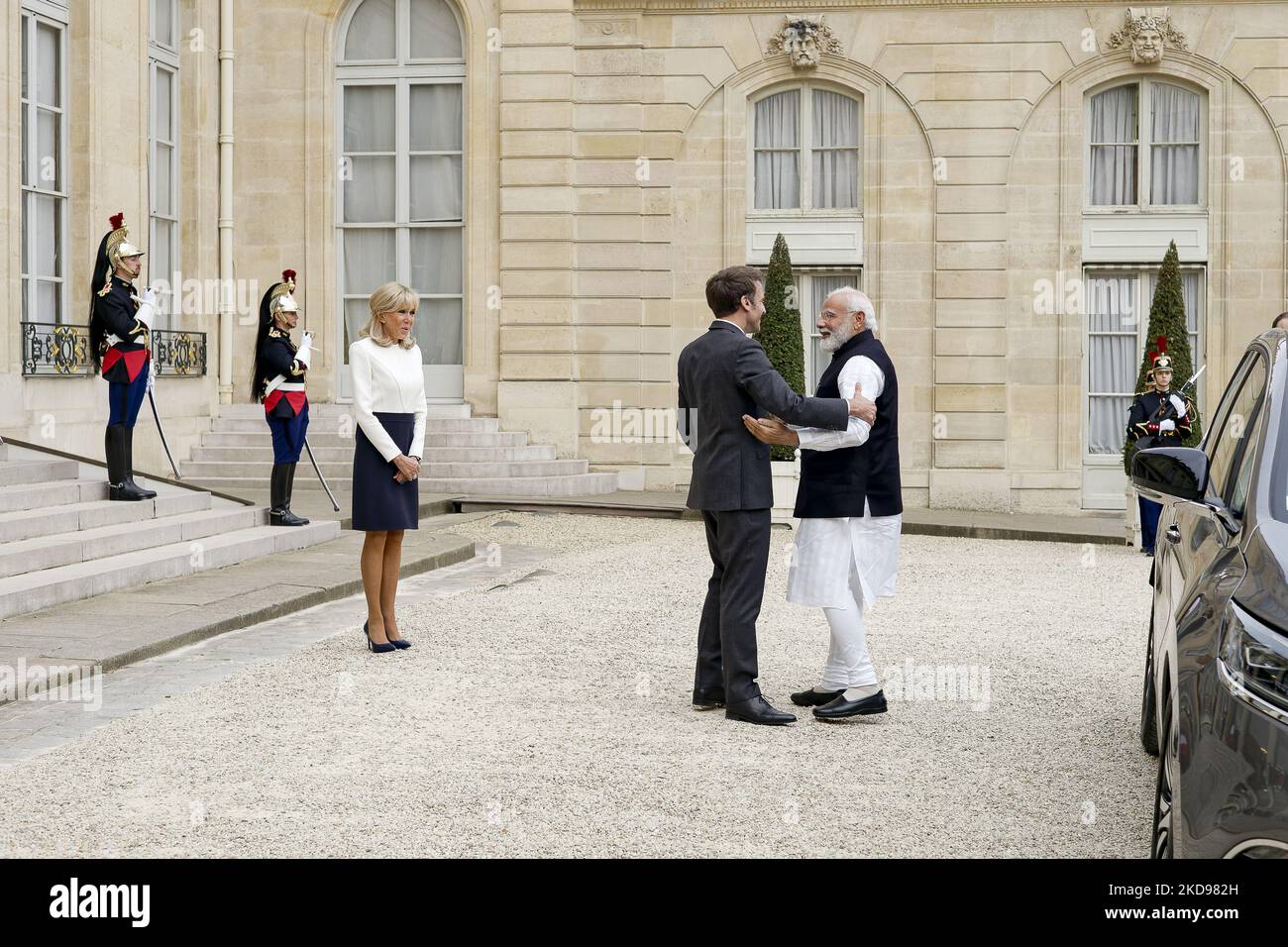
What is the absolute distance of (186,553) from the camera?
37.2ft

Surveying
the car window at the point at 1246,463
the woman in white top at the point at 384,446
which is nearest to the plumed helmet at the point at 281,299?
the woman in white top at the point at 384,446

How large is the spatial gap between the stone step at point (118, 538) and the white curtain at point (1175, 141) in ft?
38.4

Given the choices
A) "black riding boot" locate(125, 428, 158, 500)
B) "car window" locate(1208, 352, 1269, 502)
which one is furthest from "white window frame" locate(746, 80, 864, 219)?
"car window" locate(1208, 352, 1269, 502)

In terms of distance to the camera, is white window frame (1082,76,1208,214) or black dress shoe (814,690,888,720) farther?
white window frame (1082,76,1208,214)

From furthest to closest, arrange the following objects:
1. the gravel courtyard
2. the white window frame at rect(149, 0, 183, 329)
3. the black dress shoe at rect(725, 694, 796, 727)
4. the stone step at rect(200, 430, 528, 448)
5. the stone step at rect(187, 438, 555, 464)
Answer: the stone step at rect(200, 430, 528, 448) → the stone step at rect(187, 438, 555, 464) → the white window frame at rect(149, 0, 183, 329) → the black dress shoe at rect(725, 694, 796, 727) → the gravel courtyard

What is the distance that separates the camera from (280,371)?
1305cm

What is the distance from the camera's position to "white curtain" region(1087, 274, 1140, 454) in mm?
19703

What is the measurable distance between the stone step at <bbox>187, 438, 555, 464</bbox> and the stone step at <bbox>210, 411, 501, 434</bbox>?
24cm

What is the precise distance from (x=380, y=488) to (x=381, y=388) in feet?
1.72

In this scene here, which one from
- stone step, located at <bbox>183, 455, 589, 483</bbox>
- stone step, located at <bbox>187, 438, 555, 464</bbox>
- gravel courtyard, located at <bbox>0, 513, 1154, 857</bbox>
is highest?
stone step, located at <bbox>187, 438, 555, 464</bbox>

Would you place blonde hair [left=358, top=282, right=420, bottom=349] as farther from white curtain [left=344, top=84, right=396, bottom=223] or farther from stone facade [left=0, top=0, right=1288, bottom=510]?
white curtain [left=344, top=84, right=396, bottom=223]

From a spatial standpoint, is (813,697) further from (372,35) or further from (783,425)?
(372,35)

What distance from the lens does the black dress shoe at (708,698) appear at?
7.31m

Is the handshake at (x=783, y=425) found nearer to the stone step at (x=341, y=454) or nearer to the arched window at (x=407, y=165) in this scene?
the stone step at (x=341, y=454)
